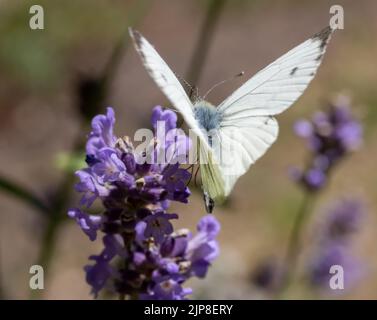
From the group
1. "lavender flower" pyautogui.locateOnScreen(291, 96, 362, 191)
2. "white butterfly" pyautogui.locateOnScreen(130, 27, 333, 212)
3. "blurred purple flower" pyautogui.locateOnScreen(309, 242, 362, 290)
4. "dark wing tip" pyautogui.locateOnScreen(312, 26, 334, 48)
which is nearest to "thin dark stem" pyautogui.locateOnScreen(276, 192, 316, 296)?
"lavender flower" pyautogui.locateOnScreen(291, 96, 362, 191)

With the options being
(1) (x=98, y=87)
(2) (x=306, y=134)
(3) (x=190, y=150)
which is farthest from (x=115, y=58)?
(3) (x=190, y=150)

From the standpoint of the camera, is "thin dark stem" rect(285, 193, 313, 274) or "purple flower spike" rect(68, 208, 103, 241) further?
Answer: "thin dark stem" rect(285, 193, 313, 274)

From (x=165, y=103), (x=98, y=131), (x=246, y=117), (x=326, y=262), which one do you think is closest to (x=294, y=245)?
(x=326, y=262)

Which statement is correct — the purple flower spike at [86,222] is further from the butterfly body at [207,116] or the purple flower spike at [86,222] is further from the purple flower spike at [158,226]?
the butterfly body at [207,116]

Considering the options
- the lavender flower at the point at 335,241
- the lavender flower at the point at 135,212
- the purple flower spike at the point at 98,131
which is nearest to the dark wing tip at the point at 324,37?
the lavender flower at the point at 135,212

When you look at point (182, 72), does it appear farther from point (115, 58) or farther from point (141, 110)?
point (115, 58)

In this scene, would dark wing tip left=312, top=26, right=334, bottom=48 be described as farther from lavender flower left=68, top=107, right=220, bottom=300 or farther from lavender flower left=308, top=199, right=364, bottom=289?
lavender flower left=308, top=199, right=364, bottom=289

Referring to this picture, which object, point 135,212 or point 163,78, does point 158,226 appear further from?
point 163,78
